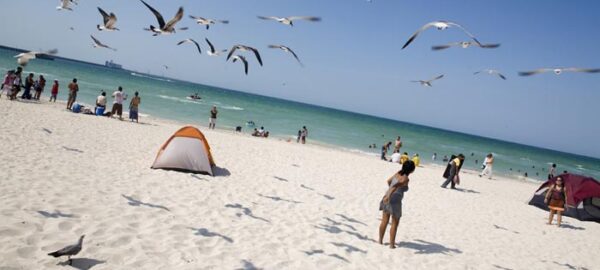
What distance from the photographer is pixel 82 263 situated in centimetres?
420

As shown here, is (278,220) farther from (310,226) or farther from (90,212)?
(90,212)

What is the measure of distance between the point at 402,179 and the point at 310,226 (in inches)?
83.7

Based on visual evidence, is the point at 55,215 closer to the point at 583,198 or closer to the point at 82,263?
the point at 82,263

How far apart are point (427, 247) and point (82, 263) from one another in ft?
19.9

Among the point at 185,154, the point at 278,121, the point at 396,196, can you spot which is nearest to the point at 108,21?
the point at 185,154

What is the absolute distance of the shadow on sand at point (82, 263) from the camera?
4088 millimetres

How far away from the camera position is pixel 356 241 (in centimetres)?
666

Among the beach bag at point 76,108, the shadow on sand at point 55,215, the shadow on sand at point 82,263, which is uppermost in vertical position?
the beach bag at point 76,108

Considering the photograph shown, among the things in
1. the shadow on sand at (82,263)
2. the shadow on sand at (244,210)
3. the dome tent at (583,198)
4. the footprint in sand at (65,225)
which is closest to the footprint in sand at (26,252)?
the shadow on sand at (82,263)

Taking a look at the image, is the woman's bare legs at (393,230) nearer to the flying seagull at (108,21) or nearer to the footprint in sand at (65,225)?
the footprint in sand at (65,225)

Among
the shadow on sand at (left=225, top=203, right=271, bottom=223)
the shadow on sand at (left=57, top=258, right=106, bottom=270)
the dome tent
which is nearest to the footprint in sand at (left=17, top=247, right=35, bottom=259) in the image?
the shadow on sand at (left=57, top=258, right=106, bottom=270)

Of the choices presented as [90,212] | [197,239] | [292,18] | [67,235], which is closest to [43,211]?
[90,212]

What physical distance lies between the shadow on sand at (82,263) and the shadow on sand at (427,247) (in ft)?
17.2

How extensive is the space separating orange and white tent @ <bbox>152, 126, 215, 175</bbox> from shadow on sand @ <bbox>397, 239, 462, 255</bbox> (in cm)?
556
